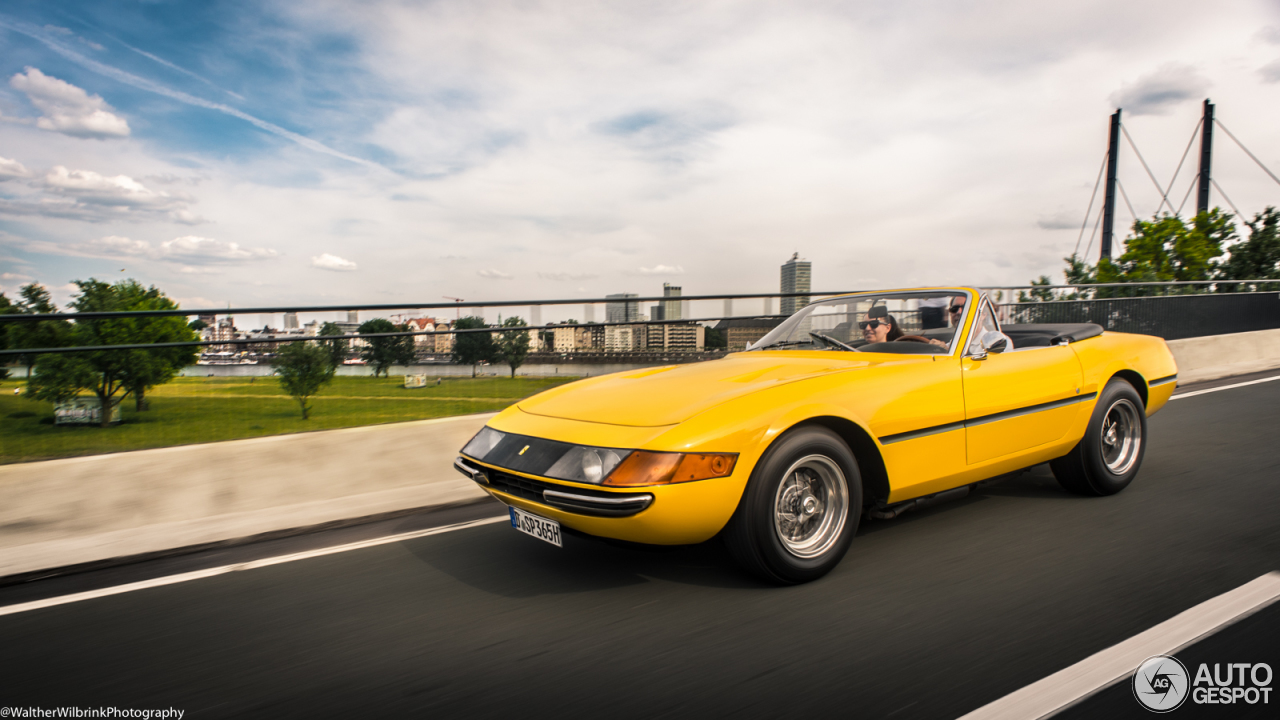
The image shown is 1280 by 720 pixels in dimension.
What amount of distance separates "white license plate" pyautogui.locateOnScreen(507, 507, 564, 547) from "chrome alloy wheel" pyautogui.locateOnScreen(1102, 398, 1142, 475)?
3821 mm

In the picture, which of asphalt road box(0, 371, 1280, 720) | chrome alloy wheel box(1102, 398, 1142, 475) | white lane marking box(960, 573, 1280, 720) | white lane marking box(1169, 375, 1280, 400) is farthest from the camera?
white lane marking box(1169, 375, 1280, 400)

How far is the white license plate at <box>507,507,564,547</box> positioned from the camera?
10.7 ft

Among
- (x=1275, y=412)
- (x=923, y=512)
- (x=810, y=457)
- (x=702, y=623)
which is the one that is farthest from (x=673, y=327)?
(x=1275, y=412)

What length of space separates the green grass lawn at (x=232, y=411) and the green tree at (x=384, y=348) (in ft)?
0.44

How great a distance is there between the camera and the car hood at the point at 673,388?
3297 millimetres

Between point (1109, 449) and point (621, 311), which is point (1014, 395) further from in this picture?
point (621, 311)

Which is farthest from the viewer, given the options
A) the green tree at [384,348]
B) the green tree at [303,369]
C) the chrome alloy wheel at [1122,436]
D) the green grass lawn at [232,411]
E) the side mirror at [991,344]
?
the green tree at [384,348]

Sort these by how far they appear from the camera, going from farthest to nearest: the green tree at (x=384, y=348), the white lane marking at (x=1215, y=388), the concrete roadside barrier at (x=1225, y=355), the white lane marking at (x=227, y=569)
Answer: the concrete roadside barrier at (x=1225, y=355) → the white lane marking at (x=1215, y=388) → the green tree at (x=384, y=348) → the white lane marking at (x=227, y=569)

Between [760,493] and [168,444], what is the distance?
4.05m

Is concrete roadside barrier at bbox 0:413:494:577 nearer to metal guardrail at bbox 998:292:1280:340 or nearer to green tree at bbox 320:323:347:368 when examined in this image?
green tree at bbox 320:323:347:368

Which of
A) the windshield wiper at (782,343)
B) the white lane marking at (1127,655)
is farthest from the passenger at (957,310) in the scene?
the white lane marking at (1127,655)

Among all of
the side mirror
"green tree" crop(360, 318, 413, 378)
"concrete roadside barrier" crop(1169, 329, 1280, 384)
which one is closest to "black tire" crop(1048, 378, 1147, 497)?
the side mirror

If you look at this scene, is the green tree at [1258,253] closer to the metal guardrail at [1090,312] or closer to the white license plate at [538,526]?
the metal guardrail at [1090,312]

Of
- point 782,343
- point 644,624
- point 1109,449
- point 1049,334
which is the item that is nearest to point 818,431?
point 644,624
